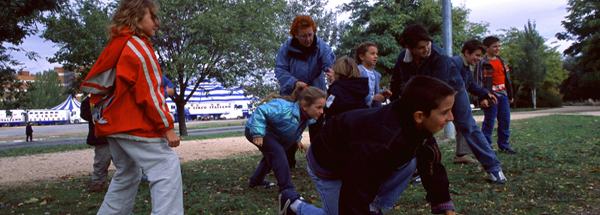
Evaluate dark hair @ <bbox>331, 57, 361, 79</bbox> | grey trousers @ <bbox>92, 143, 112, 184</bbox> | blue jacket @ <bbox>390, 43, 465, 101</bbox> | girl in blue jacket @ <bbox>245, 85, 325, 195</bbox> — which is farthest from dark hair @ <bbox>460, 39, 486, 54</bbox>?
grey trousers @ <bbox>92, 143, 112, 184</bbox>

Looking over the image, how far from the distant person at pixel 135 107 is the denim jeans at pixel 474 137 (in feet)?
10.4

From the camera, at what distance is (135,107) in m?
2.54

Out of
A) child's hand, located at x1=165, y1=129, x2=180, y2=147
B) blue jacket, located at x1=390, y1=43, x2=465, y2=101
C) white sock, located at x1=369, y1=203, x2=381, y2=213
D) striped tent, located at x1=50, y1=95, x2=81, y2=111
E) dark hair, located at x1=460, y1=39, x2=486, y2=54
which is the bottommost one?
white sock, located at x1=369, y1=203, x2=381, y2=213

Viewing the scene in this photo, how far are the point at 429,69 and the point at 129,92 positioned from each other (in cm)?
282

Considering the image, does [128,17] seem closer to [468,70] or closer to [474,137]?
[474,137]

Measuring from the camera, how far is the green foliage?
1280 inches

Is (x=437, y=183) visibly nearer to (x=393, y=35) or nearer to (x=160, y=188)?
(x=160, y=188)

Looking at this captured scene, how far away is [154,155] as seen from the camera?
8.34 ft

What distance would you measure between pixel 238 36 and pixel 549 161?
43.4 feet

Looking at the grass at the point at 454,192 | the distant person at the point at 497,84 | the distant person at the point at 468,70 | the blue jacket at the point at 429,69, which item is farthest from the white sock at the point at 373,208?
the distant person at the point at 497,84

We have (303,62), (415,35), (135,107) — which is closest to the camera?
(135,107)

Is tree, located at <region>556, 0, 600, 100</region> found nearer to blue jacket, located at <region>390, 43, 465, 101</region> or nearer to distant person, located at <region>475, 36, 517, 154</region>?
distant person, located at <region>475, 36, 517, 154</region>

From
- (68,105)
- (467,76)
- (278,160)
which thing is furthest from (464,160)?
(68,105)

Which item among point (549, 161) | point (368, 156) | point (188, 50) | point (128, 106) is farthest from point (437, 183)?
point (188, 50)
